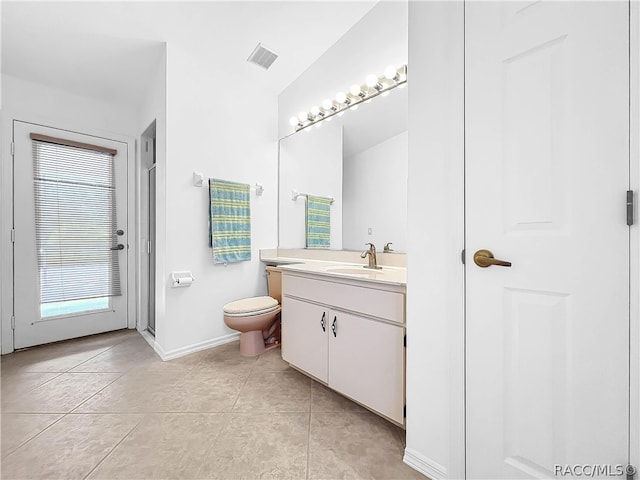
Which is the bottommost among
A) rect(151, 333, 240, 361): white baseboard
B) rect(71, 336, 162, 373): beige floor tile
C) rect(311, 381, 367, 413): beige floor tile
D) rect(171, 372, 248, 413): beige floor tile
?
rect(71, 336, 162, 373): beige floor tile

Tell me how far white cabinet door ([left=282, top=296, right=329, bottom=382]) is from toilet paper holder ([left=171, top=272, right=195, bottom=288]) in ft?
3.03

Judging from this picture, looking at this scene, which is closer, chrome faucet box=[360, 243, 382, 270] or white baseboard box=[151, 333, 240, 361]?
chrome faucet box=[360, 243, 382, 270]

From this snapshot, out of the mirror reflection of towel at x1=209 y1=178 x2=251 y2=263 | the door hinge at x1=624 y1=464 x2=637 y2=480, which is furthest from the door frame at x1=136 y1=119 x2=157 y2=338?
the door hinge at x1=624 y1=464 x2=637 y2=480

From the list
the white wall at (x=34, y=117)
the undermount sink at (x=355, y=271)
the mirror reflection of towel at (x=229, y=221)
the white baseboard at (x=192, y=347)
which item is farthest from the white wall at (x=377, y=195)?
the white wall at (x=34, y=117)

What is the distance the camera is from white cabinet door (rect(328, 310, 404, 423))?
1281mm

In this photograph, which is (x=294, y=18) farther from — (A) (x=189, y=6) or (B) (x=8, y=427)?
(B) (x=8, y=427)

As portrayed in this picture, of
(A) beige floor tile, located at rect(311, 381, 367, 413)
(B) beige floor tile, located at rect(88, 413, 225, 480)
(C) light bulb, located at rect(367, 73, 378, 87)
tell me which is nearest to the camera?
(B) beige floor tile, located at rect(88, 413, 225, 480)

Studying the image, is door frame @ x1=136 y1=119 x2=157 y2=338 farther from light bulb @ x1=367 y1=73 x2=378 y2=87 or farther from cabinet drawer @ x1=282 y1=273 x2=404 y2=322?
light bulb @ x1=367 y1=73 x2=378 y2=87

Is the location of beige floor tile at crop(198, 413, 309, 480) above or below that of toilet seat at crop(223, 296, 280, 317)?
below

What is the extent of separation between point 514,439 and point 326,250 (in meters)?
1.79

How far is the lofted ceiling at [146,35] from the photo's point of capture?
1856 millimetres

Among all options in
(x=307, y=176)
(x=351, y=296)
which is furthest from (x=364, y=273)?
(x=307, y=176)

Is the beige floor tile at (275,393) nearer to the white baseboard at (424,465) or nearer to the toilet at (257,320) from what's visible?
the toilet at (257,320)

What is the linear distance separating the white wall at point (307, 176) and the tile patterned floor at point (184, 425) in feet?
4.17
